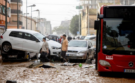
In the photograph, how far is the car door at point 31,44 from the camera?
18.2 metres

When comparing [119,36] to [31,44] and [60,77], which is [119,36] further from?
[31,44]

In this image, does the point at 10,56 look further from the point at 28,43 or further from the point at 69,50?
the point at 69,50

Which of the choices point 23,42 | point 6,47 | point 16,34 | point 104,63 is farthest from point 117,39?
point 6,47

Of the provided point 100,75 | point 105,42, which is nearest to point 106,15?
point 105,42

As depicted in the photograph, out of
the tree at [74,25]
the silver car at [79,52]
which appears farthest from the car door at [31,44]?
the tree at [74,25]

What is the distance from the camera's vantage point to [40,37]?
19.0 meters

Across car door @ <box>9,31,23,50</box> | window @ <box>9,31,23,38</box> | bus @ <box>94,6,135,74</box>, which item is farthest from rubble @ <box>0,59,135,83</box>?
window @ <box>9,31,23,38</box>

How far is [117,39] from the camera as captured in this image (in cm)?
1088

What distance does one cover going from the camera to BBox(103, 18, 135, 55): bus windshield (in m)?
10.8

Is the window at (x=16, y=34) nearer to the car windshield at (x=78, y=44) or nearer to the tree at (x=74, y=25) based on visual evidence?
the car windshield at (x=78, y=44)

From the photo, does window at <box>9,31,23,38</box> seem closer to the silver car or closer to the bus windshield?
the silver car

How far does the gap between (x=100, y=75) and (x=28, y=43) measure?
7815 mm

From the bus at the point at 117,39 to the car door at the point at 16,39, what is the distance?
8.67 metres

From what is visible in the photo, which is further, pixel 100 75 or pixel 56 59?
pixel 56 59
